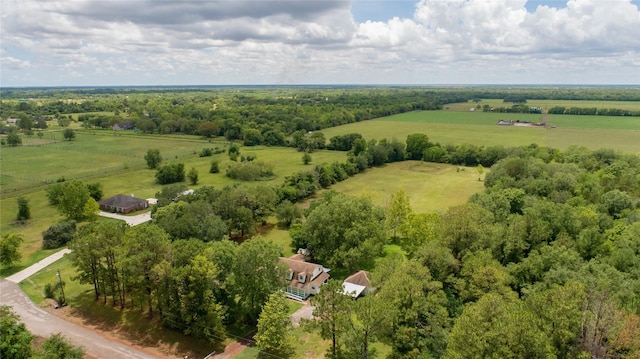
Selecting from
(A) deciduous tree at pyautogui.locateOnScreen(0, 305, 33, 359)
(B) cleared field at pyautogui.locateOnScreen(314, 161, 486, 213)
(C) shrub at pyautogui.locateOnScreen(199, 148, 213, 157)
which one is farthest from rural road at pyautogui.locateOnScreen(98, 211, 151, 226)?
(C) shrub at pyautogui.locateOnScreen(199, 148, 213, 157)

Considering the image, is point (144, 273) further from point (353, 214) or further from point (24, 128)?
point (24, 128)

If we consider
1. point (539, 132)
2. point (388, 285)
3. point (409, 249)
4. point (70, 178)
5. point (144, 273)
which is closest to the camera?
point (388, 285)

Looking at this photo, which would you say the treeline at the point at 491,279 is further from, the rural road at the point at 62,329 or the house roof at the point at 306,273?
the rural road at the point at 62,329

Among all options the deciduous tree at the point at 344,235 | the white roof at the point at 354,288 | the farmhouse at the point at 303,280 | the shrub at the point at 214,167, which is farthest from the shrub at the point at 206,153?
the white roof at the point at 354,288

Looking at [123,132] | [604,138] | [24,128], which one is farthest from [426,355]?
[24,128]

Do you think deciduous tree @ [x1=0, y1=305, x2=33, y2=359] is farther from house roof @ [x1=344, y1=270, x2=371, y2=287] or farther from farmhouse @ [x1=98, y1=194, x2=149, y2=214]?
farmhouse @ [x1=98, y1=194, x2=149, y2=214]

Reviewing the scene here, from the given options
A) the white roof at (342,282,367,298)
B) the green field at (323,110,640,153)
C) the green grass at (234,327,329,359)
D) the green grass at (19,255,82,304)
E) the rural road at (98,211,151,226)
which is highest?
the green field at (323,110,640,153)
